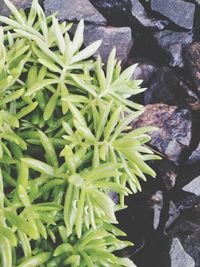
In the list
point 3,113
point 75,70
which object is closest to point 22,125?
point 3,113

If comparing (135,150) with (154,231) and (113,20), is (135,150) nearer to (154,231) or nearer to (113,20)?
(154,231)

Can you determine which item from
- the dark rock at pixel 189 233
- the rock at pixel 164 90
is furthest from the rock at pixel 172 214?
the rock at pixel 164 90

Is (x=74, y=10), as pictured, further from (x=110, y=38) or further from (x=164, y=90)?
(x=164, y=90)

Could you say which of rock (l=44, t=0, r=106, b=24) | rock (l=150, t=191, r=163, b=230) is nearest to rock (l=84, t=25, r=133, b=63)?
rock (l=44, t=0, r=106, b=24)

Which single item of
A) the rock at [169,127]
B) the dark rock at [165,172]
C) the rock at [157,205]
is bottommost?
the rock at [157,205]

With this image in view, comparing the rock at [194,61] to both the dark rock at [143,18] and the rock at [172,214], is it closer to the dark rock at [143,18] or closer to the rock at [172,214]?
the dark rock at [143,18]

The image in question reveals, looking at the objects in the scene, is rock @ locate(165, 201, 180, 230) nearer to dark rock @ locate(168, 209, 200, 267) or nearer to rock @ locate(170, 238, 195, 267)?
dark rock @ locate(168, 209, 200, 267)
